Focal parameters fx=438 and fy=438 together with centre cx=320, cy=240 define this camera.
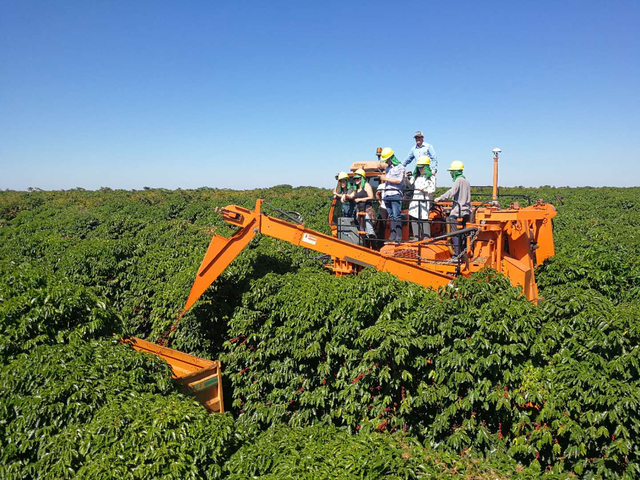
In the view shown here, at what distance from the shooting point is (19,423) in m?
4.99

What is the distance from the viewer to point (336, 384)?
22.8ft

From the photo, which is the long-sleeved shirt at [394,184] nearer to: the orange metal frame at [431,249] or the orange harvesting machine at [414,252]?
the orange harvesting machine at [414,252]

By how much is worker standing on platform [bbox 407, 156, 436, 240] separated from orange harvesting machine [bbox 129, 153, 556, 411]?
492 millimetres

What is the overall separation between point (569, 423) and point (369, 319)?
10.3 ft

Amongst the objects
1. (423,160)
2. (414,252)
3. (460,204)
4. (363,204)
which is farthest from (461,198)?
(363,204)

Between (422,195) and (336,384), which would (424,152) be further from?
(336,384)

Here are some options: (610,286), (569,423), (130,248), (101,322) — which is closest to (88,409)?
(101,322)

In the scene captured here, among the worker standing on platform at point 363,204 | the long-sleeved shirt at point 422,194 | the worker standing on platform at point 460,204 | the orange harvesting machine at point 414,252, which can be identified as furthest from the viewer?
the worker standing on platform at point 363,204

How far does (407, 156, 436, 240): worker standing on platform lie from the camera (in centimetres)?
935

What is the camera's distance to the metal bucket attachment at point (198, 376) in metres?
7.33

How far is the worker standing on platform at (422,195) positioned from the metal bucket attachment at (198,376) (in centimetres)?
488

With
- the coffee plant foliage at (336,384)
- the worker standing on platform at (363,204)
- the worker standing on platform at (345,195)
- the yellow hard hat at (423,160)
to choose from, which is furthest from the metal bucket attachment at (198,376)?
the yellow hard hat at (423,160)

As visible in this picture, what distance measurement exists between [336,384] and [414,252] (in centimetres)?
325

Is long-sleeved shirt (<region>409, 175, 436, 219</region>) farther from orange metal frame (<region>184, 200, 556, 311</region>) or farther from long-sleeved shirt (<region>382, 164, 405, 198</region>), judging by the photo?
orange metal frame (<region>184, 200, 556, 311</region>)
